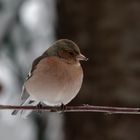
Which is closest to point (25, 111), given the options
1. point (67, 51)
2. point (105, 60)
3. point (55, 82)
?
point (55, 82)

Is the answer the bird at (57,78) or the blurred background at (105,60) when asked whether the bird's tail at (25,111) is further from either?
the blurred background at (105,60)

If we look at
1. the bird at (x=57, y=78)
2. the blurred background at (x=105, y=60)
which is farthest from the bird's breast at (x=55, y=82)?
the blurred background at (x=105, y=60)

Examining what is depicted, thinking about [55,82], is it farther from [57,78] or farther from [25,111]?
[25,111]

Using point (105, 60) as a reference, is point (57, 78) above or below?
above

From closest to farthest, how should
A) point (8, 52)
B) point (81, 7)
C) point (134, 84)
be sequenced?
point (134, 84) < point (81, 7) < point (8, 52)

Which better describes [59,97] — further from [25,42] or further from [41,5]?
[41,5]

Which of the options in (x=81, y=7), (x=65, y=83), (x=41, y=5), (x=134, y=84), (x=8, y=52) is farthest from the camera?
(x=41, y=5)

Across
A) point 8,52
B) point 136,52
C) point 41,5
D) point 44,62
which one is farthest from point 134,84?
point 41,5
